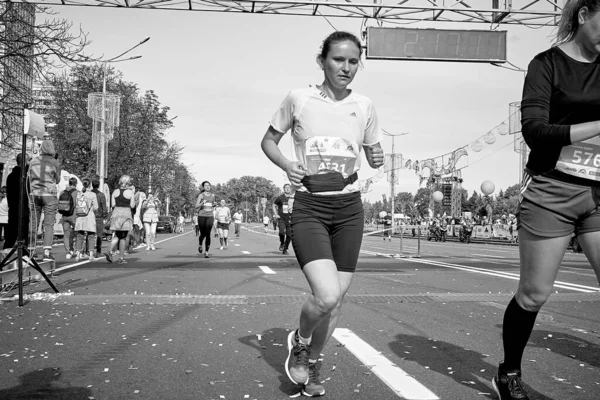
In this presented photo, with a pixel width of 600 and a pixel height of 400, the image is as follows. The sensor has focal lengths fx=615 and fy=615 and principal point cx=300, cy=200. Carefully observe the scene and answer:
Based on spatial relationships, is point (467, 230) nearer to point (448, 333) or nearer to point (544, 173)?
point (448, 333)

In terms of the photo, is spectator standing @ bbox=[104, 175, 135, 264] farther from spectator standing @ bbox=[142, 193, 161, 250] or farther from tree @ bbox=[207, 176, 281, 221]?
tree @ bbox=[207, 176, 281, 221]

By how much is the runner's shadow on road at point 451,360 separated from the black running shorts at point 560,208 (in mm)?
977

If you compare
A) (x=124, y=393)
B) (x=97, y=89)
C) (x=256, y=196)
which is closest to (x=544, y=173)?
(x=124, y=393)

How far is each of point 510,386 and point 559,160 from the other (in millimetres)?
1142

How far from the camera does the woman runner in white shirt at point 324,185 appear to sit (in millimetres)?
3303

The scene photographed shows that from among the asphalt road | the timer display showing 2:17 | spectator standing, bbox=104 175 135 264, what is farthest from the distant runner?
the asphalt road

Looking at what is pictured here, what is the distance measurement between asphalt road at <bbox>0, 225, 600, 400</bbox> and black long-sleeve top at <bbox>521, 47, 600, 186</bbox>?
1.30 metres

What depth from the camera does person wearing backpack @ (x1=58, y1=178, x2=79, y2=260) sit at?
1237 cm

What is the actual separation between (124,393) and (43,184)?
6.97 meters

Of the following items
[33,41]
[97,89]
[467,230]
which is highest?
[97,89]

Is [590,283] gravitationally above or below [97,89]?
below

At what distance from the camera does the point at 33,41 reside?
584 inches

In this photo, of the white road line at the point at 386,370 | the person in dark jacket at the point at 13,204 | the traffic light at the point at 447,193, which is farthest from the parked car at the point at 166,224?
the white road line at the point at 386,370

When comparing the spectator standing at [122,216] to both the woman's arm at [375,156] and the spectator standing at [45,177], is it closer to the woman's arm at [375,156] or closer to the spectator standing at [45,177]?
the spectator standing at [45,177]
